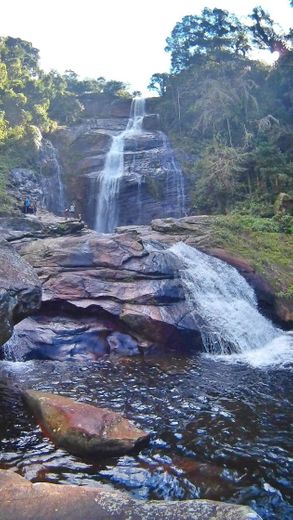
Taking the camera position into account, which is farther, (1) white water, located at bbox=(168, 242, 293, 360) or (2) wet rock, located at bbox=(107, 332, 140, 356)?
(1) white water, located at bbox=(168, 242, 293, 360)

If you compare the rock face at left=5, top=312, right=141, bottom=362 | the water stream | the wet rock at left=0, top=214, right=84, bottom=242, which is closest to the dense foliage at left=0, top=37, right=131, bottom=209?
the wet rock at left=0, top=214, right=84, bottom=242

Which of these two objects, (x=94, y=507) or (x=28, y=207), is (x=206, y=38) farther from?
(x=94, y=507)

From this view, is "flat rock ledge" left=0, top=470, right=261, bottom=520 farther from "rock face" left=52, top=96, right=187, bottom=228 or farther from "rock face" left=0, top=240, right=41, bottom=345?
"rock face" left=52, top=96, right=187, bottom=228

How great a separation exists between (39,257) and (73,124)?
25.9 meters

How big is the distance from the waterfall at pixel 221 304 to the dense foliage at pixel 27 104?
12.2m

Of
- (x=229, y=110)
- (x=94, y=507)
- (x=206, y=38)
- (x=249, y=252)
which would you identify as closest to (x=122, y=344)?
(x=94, y=507)

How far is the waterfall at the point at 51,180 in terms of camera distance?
2834 centimetres

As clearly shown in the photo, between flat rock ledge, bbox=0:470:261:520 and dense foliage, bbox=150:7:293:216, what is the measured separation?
21.0 metres

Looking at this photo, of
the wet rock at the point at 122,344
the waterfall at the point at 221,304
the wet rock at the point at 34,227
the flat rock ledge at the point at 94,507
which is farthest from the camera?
the wet rock at the point at 34,227

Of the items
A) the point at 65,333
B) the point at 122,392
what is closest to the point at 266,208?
the point at 65,333

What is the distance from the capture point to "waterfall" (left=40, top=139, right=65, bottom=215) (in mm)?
28344

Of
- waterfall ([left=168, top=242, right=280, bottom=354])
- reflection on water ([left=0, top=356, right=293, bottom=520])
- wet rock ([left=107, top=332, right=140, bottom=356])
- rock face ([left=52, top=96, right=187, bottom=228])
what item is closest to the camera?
reflection on water ([left=0, top=356, right=293, bottom=520])

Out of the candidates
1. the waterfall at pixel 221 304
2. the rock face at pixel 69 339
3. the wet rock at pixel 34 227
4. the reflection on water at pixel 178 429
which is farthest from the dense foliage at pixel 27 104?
the reflection on water at pixel 178 429

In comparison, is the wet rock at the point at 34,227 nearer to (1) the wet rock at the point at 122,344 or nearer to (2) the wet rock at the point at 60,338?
(2) the wet rock at the point at 60,338
